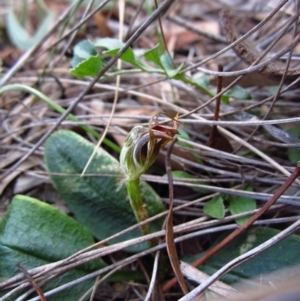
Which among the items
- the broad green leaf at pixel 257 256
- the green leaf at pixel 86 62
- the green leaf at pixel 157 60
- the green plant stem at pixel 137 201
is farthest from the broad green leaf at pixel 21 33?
the broad green leaf at pixel 257 256

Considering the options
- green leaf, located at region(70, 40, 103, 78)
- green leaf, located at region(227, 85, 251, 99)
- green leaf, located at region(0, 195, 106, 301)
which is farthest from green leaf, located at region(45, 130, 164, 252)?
green leaf, located at region(227, 85, 251, 99)

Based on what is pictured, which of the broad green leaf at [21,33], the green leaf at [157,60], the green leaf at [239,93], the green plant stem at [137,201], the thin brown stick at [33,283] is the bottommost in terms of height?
the thin brown stick at [33,283]

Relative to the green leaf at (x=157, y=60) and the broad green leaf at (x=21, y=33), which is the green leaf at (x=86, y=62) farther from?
the broad green leaf at (x=21, y=33)

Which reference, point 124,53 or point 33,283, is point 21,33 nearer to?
point 124,53

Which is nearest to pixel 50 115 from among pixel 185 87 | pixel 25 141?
pixel 25 141

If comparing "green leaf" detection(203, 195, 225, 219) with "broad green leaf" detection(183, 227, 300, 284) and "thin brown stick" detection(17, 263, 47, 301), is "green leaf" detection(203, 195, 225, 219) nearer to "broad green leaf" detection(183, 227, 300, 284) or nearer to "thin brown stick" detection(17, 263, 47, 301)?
"broad green leaf" detection(183, 227, 300, 284)

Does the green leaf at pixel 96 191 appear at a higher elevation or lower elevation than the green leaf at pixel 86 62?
lower

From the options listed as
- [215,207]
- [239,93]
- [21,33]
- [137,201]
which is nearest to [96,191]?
[137,201]
